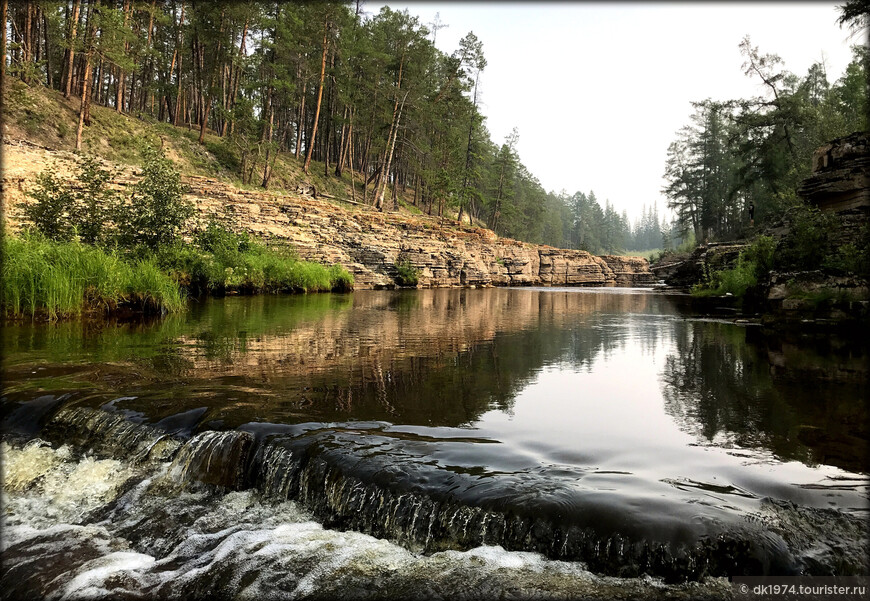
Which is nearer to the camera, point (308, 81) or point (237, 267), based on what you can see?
point (237, 267)

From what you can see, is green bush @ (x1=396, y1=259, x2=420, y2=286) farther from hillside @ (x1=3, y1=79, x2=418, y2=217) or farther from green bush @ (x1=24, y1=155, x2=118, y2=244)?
green bush @ (x1=24, y1=155, x2=118, y2=244)

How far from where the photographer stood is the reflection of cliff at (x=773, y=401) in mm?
3760

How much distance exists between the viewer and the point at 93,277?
971 centimetres

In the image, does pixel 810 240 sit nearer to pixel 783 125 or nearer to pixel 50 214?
pixel 50 214

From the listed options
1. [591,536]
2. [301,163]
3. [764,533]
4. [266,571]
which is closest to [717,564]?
[764,533]

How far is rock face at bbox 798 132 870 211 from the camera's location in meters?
12.5

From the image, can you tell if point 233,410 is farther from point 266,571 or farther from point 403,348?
point 403,348

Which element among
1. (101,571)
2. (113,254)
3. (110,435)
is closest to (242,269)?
(113,254)

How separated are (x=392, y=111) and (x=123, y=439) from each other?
116 feet

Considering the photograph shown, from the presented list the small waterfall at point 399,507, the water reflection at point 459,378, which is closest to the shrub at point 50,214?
the water reflection at point 459,378

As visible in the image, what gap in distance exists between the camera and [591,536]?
259 cm

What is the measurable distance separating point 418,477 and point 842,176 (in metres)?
15.6

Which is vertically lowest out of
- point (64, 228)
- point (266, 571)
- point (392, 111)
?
point (266, 571)

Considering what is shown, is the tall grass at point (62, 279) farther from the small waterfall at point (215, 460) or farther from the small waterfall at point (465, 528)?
the small waterfall at point (465, 528)
